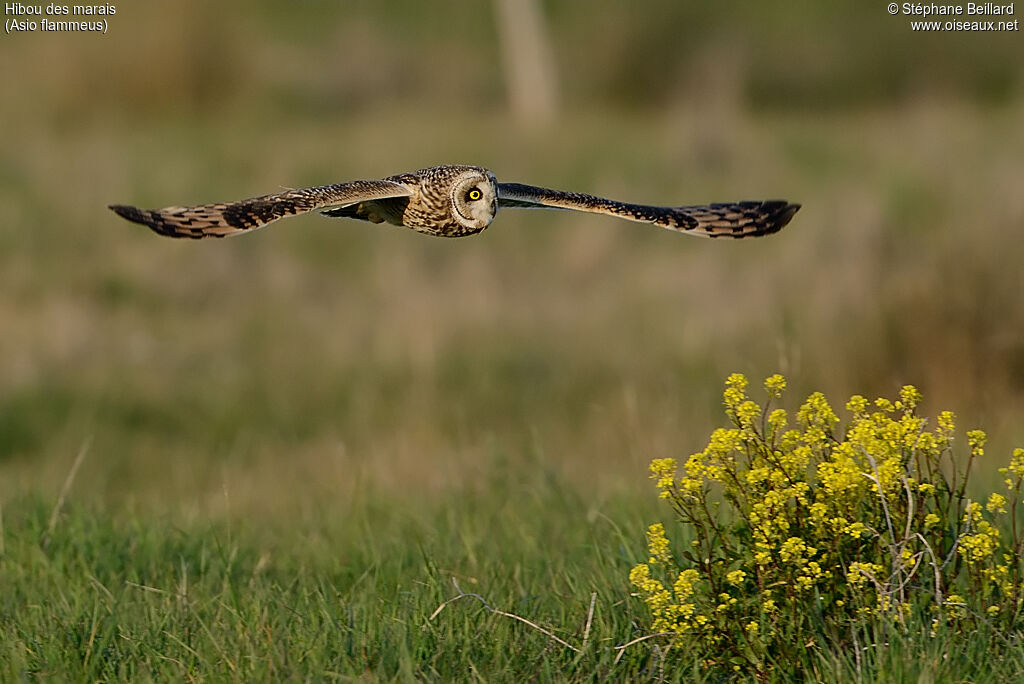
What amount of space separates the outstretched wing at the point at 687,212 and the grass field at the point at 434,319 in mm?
557

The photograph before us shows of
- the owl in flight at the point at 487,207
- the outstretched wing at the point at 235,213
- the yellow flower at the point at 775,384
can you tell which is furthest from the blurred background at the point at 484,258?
the yellow flower at the point at 775,384

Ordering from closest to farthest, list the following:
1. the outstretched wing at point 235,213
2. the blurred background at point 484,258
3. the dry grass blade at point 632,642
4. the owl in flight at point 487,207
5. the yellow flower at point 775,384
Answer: the dry grass blade at point 632,642, the yellow flower at point 775,384, the outstretched wing at point 235,213, the owl in flight at point 487,207, the blurred background at point 484,258

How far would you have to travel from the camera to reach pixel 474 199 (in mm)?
5301

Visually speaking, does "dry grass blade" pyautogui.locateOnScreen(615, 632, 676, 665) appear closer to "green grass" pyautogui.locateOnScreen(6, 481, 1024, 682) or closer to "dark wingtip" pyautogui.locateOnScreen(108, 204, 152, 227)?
"green grass" pyautogui.locateOnScreen(6, 481, 1024, 682)

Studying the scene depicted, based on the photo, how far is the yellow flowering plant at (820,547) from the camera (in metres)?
4.00

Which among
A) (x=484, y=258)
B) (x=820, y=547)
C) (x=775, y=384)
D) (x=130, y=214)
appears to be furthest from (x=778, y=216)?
(x=484, y=258)

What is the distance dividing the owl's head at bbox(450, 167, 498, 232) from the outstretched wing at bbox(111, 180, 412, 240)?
594mm

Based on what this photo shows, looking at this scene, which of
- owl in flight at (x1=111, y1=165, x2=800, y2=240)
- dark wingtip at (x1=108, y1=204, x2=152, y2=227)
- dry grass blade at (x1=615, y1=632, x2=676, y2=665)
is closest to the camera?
dry grass blade at (x1=615, y1=632, x2=676, y2=665)

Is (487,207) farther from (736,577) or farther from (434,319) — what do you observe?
(434,319)

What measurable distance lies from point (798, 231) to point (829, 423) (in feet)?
31.1

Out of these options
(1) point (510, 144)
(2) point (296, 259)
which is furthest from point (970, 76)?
(2) point (296, 259)

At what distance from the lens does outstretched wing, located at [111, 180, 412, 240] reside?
14.6 feet

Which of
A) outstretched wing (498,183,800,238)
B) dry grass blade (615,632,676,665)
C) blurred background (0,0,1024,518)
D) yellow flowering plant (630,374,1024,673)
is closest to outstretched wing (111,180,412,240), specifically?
outstretched wing (498,183,800,238)

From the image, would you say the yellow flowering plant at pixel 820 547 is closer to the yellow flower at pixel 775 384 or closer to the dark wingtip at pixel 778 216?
the yellow flower at pixel 775 384
